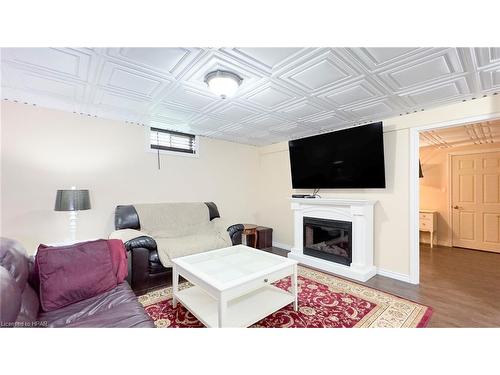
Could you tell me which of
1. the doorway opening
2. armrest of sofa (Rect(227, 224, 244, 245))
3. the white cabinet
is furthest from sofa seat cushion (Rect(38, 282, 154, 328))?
the white cabinet

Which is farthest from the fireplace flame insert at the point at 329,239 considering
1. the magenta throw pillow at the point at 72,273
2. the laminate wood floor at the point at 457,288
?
the magenta throw pillow at the point at 72,273

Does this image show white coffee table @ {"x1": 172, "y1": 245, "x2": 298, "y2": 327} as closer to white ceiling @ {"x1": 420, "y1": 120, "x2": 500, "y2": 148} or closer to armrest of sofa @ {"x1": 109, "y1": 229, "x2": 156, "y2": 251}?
armrest of sofa @ {"x1": 109, "y1": 229, "x2": 156, "y2": 251}

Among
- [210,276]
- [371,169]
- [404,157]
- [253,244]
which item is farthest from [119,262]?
[404,157]

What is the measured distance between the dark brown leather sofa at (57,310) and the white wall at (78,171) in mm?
1459

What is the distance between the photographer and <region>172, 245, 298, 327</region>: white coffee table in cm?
165

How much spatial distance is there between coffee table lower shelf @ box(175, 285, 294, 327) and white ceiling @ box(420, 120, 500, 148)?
131 inches

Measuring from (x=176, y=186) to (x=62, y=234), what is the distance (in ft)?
5.42

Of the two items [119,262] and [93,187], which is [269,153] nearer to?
[93,187]

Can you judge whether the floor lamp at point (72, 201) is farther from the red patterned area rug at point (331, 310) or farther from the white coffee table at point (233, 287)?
the white coffee table at point (233, 287)

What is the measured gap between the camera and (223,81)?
191 cm

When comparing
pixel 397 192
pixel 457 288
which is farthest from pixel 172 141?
pixel 457 288

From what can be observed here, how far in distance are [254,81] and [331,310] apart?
2.33 m

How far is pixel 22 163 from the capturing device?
259cm

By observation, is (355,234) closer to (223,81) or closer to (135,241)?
(223,81)
